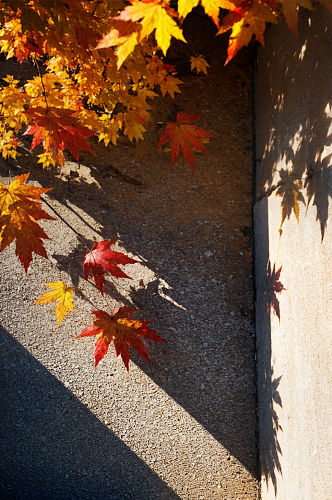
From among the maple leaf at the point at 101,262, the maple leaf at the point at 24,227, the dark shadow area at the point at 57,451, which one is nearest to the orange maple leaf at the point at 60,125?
the maple leaf at the point at 24,227

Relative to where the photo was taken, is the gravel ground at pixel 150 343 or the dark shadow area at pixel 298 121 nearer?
the dark shadow area at pixel 298 121

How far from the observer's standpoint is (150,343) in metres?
2.47

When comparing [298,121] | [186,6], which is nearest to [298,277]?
[298,121]

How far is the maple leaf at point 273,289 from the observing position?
84.3 inches

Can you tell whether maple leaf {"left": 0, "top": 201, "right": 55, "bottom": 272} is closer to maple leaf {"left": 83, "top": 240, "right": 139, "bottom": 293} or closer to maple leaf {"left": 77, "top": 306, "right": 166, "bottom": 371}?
maple leaf {"left": 83, "top": 240, "right": 139, "bottom": 293}

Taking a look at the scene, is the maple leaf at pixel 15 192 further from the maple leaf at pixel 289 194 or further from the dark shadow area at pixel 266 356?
the dark shadow area at pixel 266 356

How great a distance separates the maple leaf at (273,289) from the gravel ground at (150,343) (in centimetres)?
29

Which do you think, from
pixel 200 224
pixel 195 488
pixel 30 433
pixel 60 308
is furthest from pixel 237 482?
pixel 200 224

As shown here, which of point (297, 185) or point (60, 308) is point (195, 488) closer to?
point (60, 308)

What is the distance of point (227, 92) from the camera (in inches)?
128

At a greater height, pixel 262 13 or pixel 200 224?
pixel 262 13

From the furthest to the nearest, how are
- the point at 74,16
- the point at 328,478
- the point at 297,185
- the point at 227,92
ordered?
the point at 227,92, the point at 297,185, the point at 74,16, the point at 328,478

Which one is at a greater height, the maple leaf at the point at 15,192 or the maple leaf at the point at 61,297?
the maple leaf at the point at 15,192

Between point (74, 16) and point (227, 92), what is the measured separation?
1955 mm
